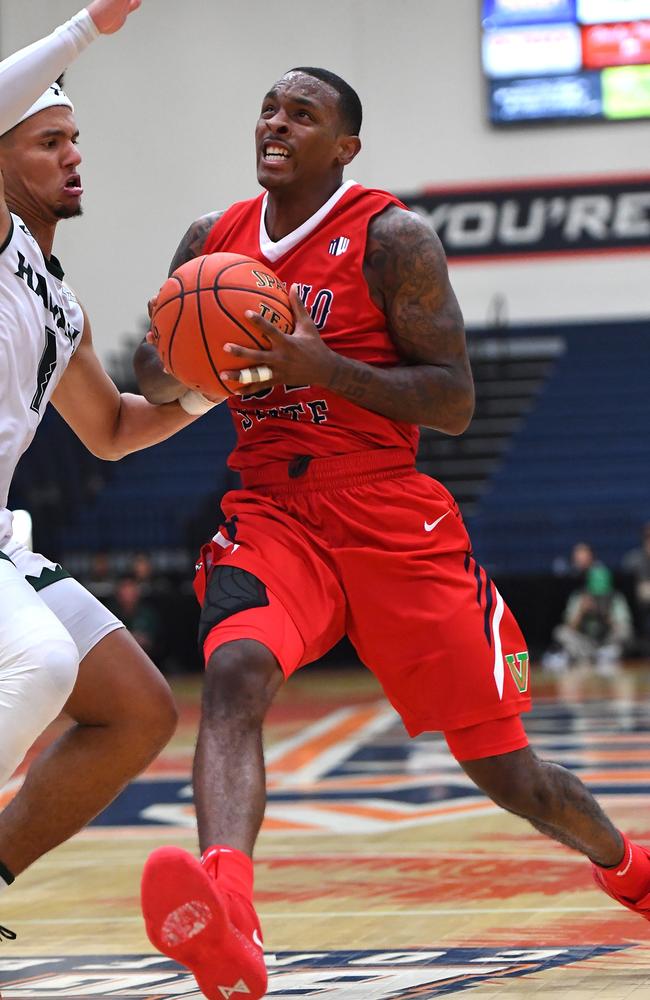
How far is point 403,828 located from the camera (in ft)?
19.8

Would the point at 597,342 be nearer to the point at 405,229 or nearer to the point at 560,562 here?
the point at 560,562

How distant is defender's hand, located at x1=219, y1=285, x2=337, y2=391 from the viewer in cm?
338

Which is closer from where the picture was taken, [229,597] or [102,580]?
[229,597]

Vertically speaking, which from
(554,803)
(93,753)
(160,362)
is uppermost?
(160,362)

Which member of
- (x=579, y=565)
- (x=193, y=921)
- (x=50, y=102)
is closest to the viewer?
(x=193, y=921)

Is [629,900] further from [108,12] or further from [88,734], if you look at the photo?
[108,12]

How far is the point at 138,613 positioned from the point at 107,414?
11.2 metres

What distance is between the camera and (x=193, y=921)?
271cm

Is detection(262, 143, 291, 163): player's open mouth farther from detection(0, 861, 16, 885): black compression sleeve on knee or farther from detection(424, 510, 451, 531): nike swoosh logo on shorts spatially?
detection(0, 861, 16, 885): black compression sleeve on knee

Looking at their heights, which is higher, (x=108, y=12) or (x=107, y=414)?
(x=108, y=12)

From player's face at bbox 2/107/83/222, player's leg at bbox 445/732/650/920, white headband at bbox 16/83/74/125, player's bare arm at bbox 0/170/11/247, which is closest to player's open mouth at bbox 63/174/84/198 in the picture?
player's face at bbox 2/107/83/222

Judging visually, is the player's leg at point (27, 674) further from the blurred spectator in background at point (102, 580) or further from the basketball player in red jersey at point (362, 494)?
the blurred spectator in background at point (102, 580)

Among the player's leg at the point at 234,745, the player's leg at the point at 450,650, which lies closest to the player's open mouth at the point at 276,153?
the player's leg at the point at 450,650

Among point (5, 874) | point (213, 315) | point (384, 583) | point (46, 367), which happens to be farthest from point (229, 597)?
point (5, 874)
